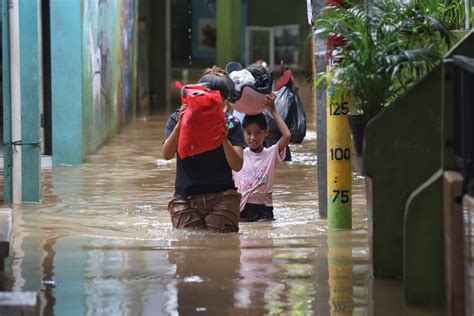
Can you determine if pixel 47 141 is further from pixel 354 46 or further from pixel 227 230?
pixel 354 46

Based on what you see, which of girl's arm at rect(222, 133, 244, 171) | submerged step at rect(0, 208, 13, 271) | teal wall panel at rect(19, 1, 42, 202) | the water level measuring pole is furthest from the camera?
teal wall panel at rect(19, 1, 42, 202)

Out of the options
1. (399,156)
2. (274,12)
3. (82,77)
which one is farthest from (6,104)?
(274,12)

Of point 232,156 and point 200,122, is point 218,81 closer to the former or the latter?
point 200,122

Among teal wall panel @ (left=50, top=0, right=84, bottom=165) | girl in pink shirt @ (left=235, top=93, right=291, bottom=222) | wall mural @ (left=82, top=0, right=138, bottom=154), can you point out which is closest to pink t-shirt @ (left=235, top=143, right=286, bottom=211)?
girl in pink shirt @ (left=235, top=93, right=291, bottom=222)

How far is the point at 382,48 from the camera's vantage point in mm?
8039

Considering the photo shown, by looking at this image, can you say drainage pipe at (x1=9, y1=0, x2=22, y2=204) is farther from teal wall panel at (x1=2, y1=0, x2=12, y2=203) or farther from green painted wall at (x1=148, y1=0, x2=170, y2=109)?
green painted wall at (x1=148, y1=0, x2=170, y2=109)

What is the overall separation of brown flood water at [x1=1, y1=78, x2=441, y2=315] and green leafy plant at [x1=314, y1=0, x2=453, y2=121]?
1.19 metres

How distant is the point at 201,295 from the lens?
7391mm

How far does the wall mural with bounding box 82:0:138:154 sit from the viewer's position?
55.4 ft

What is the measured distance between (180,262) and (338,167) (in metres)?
2.18

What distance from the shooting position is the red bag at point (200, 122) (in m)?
9.09

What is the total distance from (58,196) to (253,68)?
2.67 m

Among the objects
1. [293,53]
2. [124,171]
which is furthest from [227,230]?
[293,53]

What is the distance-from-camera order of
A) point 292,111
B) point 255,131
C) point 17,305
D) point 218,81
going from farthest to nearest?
1. point 292,111
2. point 255,131
3. point 218,81
4. point 17,305
